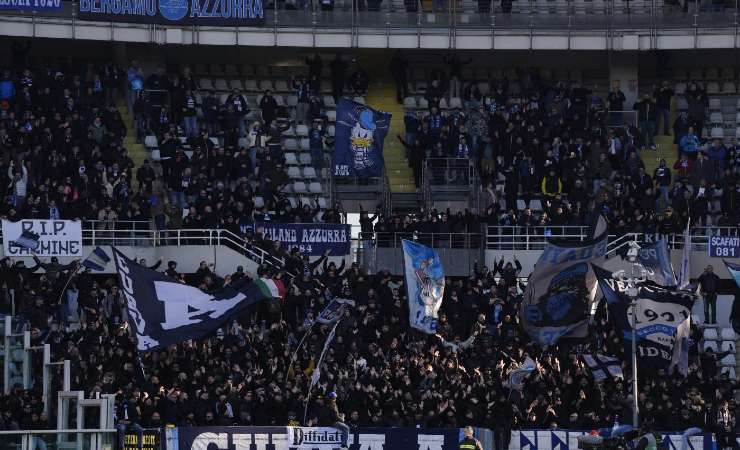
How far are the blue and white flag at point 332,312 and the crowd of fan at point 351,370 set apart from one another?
219 millimetres

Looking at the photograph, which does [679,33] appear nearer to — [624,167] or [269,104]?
[624,167]

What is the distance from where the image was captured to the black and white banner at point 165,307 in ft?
121

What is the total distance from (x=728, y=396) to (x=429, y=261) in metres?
6.70

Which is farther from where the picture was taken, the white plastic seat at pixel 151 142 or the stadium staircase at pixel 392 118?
the stadium staircase at pixel 392 118

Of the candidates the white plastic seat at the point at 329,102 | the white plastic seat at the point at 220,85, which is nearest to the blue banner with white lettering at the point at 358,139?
the white plastic seat at the point at 329,102

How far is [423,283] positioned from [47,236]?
7.56 m

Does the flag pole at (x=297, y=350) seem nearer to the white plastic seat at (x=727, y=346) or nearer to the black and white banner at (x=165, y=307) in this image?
the black and white banner at (x=165, y=307)

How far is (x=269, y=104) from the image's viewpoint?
52031 millimetres

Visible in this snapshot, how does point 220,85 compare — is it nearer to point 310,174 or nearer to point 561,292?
point 310,174

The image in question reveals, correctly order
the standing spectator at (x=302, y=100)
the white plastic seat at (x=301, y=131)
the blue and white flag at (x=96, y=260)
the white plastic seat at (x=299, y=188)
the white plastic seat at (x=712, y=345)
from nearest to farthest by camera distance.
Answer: the blue and white flag at (x=96, y=260)
the white plastic seat at (x=712, y=345)
the white plastic seat at (x=299, y=188)
the white plastic seat at (x=301, y=131)
the standing spectator at (x=302, y=100)

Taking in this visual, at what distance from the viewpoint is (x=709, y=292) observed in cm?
4466

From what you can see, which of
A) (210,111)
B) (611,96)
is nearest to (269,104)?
(210,111)

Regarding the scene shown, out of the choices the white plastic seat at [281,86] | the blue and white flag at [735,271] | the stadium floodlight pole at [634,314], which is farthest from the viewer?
the white plastic seat at [281,86]

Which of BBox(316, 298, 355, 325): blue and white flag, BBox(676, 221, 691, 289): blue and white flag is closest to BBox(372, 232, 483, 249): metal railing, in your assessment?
BBox(316, 298, 355, 325): blue and white flag
